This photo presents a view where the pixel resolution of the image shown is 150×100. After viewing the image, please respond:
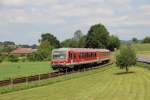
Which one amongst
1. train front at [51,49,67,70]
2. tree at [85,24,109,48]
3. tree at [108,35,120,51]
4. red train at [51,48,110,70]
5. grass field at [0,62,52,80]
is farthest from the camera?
tree at [108,35,120,51]

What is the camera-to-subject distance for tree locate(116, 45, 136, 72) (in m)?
55.4

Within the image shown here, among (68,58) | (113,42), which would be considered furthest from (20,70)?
(113,42)

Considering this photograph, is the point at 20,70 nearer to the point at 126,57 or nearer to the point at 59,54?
the point at 59,54

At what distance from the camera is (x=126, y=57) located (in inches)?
2188

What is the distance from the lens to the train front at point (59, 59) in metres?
52.8

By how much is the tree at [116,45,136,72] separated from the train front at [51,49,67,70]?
28.2ft

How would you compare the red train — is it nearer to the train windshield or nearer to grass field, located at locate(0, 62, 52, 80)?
the train windshield

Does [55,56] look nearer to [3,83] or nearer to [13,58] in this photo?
[3,83]

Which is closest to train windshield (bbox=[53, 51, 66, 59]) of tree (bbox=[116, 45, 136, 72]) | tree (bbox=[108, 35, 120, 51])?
tree (bbox=[116, 45, 136, 72])

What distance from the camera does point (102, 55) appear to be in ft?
268

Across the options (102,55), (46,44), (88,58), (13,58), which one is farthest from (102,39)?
(88,58)

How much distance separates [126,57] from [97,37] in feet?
306

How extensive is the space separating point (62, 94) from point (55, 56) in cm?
2592

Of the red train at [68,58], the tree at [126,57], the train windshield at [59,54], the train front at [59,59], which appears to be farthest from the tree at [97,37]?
the train front at [59,59]
